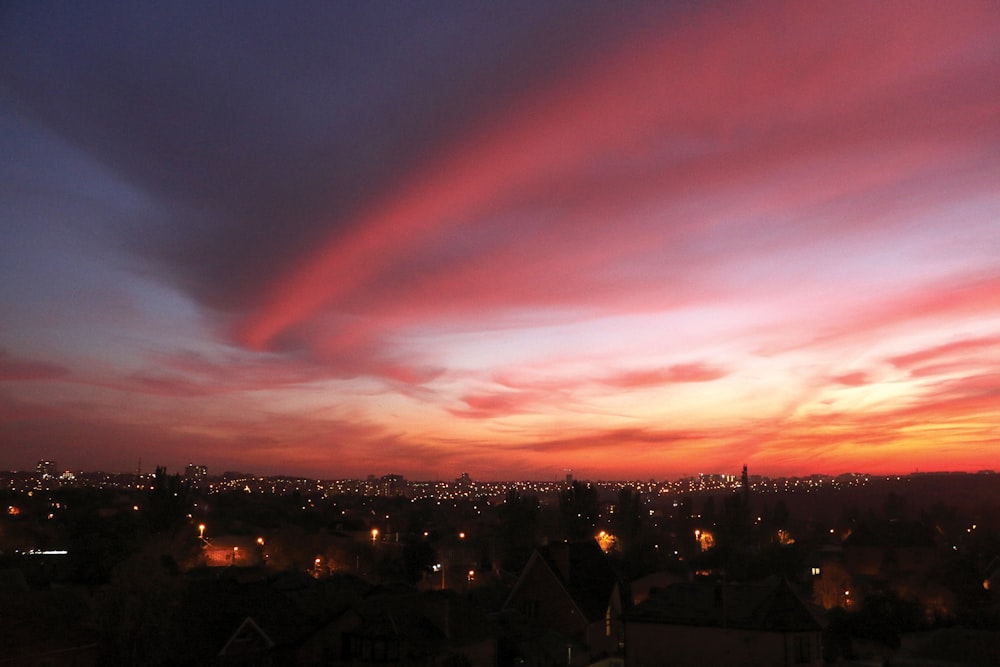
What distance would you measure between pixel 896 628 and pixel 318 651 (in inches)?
1303

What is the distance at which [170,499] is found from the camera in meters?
80.1

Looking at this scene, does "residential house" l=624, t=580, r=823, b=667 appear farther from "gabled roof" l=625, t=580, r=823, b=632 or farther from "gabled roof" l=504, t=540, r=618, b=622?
"gabled roof" l=504, t=540, r=618, b=622

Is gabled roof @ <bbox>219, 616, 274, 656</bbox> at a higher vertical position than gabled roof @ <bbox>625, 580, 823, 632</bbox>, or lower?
lower

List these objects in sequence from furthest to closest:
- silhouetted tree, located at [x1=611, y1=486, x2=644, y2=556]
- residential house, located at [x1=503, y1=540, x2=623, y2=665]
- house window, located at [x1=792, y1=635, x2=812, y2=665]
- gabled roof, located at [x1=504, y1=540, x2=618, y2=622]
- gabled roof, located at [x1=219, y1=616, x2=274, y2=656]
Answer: silhouetted tree, located at [x1=611, y1=486, x2=644, y2=556] → gabled roof, located at [x1=504, y1=540, x2=618, y2=622] → residential house, located at [x1=503, y1=540, x2=623, y2=665] → gabled roof, located at [x1=219, y1=616, x2=274, y2=656] → house window, located at [x1=792, y1=635, x2=812, y2=665]

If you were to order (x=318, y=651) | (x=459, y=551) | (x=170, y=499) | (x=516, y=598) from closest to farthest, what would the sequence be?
(x=318, y=651)
(x=516, y=598)
(x=170, y=499)
(x=459, y=551)

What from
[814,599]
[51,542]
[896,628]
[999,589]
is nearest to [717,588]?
[896,628]

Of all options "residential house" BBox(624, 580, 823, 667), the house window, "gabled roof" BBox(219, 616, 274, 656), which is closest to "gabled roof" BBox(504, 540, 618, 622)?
"residential house" BBox(624, 580, 823, 667)

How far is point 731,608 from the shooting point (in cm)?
3625

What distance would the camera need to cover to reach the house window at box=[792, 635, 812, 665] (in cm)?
3397

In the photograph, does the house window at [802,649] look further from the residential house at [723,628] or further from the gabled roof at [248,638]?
the gabled roof at [248,638]

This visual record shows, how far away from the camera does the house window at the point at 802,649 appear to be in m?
34.0

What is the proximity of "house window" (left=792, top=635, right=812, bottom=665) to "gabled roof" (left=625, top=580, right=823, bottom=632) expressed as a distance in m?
0.44

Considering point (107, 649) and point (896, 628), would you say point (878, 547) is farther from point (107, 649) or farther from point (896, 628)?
point (107, 649)

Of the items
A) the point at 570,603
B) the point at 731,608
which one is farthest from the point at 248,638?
the point at 731,608
